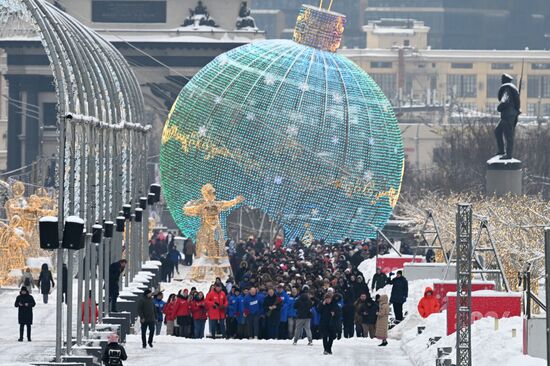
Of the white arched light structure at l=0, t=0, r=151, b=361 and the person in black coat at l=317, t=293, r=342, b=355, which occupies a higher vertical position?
the white arched light structure at l=0, t=0, r=151, b=361

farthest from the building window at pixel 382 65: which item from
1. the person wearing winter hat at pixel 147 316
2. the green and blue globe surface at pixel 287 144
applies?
the person wearing winter hat at pixel 147 316

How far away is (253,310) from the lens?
44188 mm

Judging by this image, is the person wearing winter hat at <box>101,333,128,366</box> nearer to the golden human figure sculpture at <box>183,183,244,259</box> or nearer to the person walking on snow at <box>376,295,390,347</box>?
the person walking on snow at <box>376,295,390,347</box>

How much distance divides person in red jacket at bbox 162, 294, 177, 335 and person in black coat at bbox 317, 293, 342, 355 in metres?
3.13

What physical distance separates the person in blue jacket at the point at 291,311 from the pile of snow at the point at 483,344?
8.18 ft

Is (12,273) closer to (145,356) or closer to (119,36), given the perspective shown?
(145,356)

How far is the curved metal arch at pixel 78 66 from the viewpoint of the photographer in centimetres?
3775

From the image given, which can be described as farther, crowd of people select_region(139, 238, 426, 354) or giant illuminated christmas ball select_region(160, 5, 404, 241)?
giant illuminated christmas ball select_region(160, 5, 404, 241)

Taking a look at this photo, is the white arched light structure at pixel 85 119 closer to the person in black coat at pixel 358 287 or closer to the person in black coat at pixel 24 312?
the person in black coat at pixel 24 312

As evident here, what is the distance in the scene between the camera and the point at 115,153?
4678 cm

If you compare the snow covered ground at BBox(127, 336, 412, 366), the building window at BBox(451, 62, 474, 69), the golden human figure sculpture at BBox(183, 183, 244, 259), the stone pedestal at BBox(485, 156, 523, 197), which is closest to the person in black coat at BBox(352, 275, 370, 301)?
the snow covered ground at BBox(127, 336, 412, 366)

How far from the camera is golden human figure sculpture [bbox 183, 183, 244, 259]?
179 feet

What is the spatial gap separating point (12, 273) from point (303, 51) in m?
8.59

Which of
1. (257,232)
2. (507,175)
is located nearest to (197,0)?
(257,232)
